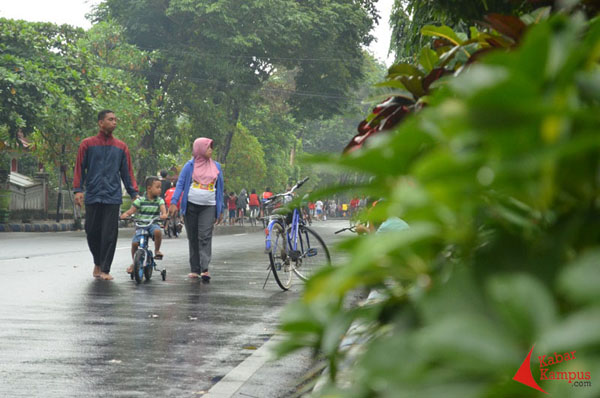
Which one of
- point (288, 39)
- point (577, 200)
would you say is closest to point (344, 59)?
point (288, 39)

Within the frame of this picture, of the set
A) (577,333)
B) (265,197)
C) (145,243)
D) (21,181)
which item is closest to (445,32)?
(577,333)

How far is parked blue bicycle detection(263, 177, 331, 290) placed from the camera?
1062cm

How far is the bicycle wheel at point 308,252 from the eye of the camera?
10781 mm

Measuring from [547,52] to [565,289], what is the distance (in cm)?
15

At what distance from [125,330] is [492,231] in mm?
6383

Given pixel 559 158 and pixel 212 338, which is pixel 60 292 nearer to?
pixel 212 338

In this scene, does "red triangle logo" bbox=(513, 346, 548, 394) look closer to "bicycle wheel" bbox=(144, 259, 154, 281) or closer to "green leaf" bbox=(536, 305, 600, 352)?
"green leaf" bbox=(536, 305, 600, 352)

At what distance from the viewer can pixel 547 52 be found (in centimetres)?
60

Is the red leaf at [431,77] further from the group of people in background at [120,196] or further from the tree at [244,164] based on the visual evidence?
the tree at [244,164]

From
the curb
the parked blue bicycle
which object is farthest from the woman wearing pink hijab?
the curb

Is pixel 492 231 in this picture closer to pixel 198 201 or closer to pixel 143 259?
pixel 143 259

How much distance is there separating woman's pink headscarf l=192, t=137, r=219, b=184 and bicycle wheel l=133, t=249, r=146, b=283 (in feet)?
3.83

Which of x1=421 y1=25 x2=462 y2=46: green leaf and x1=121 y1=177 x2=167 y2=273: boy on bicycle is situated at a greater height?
x1=421 y1=25 x2=462 y2=46: green leaf

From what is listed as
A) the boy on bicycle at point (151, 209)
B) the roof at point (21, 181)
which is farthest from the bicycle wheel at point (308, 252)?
the roof at point (21, 181)
